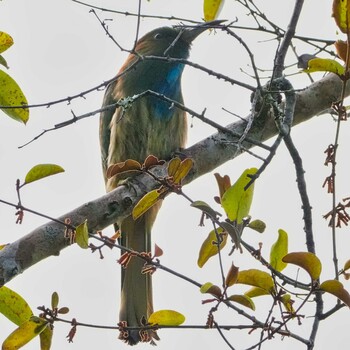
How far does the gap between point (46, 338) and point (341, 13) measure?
131cm

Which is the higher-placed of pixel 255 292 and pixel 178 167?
pixel 178 167

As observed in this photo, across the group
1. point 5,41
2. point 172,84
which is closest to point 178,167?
point 5,41

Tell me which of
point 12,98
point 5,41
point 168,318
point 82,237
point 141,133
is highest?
point 141,133

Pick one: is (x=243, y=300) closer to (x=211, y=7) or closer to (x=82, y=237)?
(x=82, y=237)

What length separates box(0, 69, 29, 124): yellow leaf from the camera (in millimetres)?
2660

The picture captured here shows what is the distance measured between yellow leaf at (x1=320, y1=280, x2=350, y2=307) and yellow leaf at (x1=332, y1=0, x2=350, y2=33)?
700 millimetres

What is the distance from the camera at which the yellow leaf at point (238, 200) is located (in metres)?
2.30

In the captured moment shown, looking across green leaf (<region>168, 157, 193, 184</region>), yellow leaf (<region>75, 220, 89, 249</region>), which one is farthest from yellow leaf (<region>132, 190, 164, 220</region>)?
yellow leaf (<region>75, 220, 89, 249</region>)

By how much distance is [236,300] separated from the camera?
231 cm

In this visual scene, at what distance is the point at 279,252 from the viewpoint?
240cm

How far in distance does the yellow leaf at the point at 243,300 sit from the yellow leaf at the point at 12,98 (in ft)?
3.19

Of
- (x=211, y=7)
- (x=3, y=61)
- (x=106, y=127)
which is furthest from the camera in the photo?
(x=106, y=127)

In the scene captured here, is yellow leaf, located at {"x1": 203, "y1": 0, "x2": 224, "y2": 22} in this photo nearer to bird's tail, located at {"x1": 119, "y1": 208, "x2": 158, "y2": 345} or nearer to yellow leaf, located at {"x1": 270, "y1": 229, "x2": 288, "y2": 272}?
yellow leaf, located at {"x1": 270, "y1": 229, "x2": 288, "y2": 272}

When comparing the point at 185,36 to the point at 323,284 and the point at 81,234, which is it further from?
the point at 323,284
